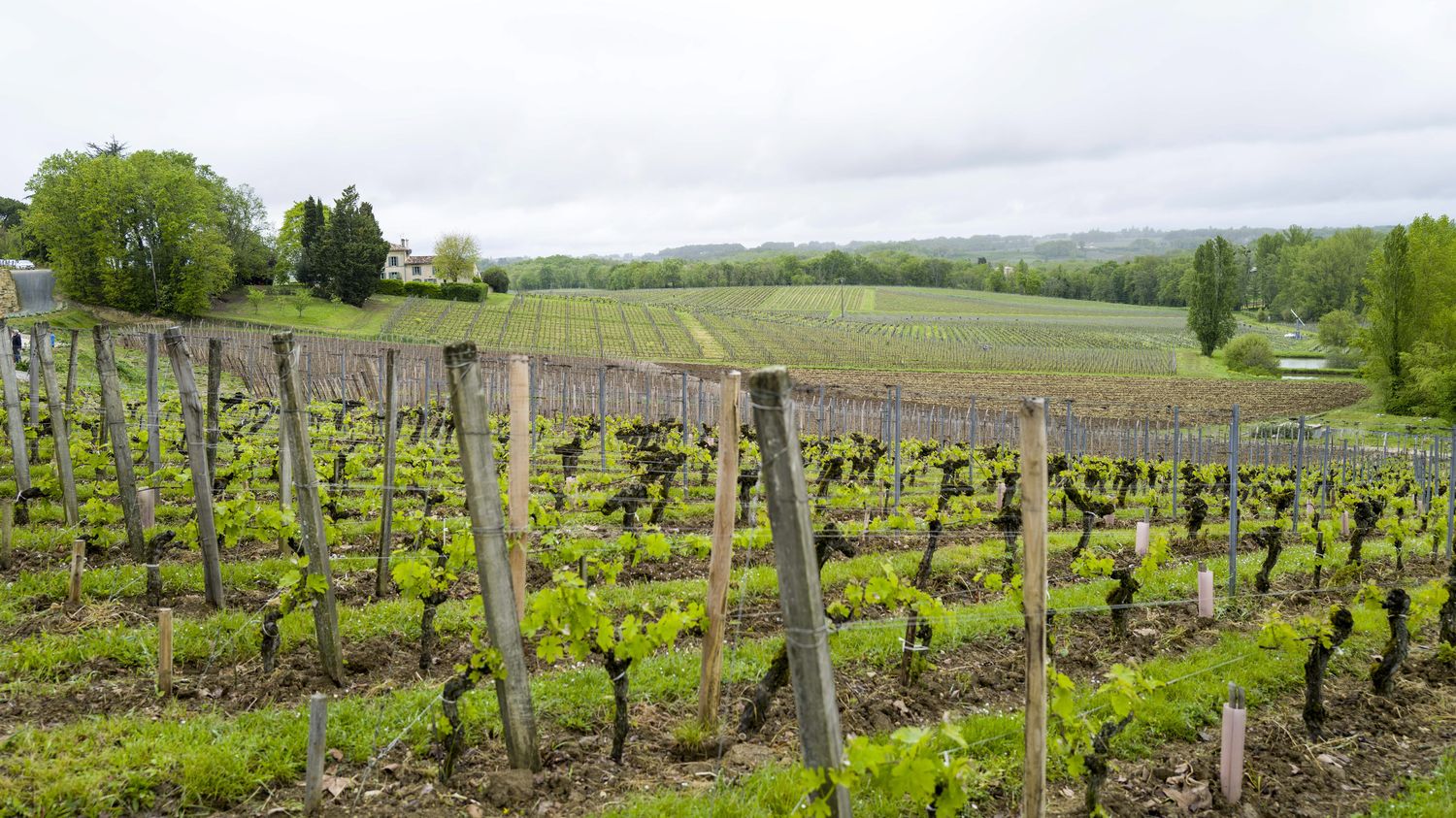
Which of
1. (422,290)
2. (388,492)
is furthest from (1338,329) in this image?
(388,492)

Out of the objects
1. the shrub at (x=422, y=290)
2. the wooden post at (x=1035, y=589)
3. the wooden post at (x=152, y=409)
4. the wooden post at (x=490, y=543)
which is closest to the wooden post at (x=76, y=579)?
the wooden post at (x=152, y=409)

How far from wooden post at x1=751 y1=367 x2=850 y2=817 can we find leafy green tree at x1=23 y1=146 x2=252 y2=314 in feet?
206

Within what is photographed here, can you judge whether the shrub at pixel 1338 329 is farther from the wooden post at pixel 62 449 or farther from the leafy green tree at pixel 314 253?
the wooden post at pixel 62 449

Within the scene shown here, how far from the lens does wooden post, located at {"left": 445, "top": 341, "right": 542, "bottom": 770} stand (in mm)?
4637

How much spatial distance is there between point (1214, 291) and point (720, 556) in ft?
277

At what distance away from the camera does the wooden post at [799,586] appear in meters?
3.63

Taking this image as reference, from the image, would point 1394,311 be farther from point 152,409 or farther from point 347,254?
point 347,254

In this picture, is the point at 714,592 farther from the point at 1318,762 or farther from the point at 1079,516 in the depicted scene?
the point at 1079,516

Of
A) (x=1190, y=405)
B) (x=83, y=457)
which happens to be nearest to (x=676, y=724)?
(x=83, y=457)

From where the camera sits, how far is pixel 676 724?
5586 mm

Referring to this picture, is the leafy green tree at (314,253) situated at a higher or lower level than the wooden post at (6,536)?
higher

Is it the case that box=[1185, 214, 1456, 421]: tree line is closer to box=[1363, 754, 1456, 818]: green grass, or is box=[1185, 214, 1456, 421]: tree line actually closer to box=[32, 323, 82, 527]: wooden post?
box=[1363, 754, 1456, 818]: green grass

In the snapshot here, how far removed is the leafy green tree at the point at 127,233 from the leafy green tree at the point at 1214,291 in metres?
75.2

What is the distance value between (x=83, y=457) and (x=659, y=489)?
6625 mm
